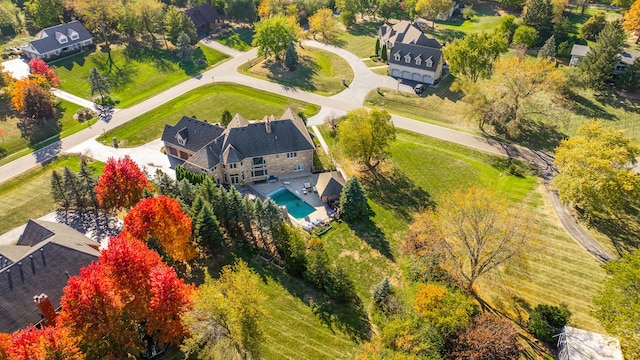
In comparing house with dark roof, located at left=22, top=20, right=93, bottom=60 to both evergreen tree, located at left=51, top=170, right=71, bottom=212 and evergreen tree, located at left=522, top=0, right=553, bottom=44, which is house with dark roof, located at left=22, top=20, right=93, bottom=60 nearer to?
evergreen tree, located at left=51, top=170, right=71, bottom=212

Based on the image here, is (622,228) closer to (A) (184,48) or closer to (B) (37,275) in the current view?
(B) (37,275)

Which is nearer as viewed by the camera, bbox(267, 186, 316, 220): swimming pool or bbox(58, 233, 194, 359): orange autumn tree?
bbox(58, 233, 194, 359): orange autumn tree

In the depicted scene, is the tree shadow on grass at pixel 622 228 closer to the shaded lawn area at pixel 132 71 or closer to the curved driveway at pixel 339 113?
the curved driveway at pixel 339 113

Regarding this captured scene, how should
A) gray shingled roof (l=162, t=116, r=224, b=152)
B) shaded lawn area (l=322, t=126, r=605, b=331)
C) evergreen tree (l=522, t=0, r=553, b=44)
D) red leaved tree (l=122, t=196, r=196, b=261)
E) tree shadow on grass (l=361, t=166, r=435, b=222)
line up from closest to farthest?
red leaved tree (l=122, t=196, r=196, b=261)
shaded lawn area (l=322, t=126, r=605, b=331)
tree shadow on grass (l=361, t=166, r=435, b=222)
gray shingled roof (l=162, t=116, r=224, b=152)
evergreen tree (l=522, t=0, r=553, b=44)

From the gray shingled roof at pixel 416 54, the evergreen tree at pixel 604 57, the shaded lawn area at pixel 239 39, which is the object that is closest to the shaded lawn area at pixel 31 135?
the shaded lawn area at pixel 239 39

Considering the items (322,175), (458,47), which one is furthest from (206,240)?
(458,47)

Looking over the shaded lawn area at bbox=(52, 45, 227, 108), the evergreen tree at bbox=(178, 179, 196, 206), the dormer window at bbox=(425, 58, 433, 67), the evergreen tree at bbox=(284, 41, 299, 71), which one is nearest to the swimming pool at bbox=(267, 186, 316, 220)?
the evergreen tree at bbox=(178, 179, 196, 206)

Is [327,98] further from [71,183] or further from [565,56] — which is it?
[565,56]
